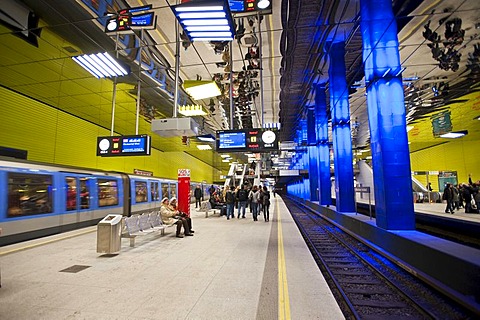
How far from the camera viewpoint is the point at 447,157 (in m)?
25.8

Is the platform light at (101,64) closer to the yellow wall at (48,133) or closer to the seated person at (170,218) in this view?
the seated person at (170,218)

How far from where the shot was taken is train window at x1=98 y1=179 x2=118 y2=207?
10.9 m

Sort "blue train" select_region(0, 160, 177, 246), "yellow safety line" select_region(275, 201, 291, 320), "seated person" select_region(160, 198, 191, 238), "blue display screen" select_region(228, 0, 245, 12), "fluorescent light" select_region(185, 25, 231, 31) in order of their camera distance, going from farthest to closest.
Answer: "seated person" select_region(160, 198, 191, 238) → "blue train" select_region(0, 160, 177, 246) → "blue display screen" select_region(228, 0, 245, 12) → "fluorescent light" select_region(185, 25, 231, 31) → "yellow safety line" select_region(275, 201, 291, 320)

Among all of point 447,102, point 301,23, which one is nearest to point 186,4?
point 301,23

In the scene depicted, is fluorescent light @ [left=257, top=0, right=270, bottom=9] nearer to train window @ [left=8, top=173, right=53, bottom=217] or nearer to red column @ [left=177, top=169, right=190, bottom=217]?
red column @ [left=177, top=169, right=190, bottom=217]

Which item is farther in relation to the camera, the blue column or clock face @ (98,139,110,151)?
the blue column

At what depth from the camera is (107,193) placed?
11.4 m

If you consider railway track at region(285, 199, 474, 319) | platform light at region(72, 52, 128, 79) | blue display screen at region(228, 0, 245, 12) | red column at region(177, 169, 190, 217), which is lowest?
railway track at region(285, 199, 474, 319)

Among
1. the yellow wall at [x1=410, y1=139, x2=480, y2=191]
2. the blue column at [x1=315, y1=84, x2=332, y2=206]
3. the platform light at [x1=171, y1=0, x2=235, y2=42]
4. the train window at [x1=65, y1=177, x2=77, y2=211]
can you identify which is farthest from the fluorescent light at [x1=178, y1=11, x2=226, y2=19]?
the yellow wall at [x1=410, y1=139, x2=480, y2=191]

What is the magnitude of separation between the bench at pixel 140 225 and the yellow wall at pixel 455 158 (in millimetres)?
27465

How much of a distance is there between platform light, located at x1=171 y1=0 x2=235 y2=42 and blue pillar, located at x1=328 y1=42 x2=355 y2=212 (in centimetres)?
664

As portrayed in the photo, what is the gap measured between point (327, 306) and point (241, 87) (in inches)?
449

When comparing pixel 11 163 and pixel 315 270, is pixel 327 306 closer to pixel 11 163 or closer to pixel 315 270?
pixel 315 270

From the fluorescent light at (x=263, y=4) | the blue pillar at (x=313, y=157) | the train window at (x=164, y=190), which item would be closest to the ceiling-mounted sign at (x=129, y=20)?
the fluorescent light at (x=263, y=4)
